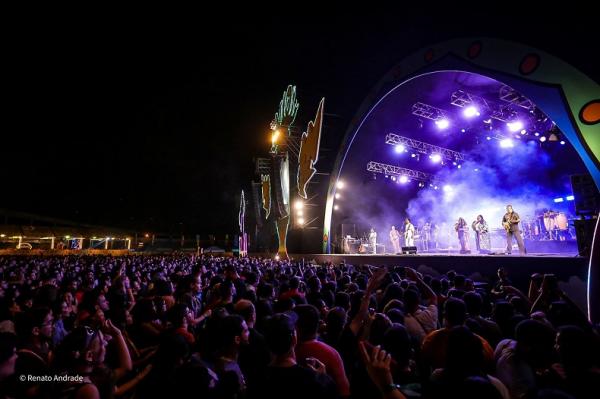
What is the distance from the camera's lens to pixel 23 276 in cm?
1088

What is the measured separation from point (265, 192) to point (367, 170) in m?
11.0

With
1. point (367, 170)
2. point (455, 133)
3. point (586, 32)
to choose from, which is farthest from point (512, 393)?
point (367, 170)

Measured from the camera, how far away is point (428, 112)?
18281mm

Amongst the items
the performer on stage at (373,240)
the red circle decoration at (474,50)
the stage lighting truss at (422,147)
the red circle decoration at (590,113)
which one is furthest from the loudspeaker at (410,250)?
the red circle decoration at (590,113)

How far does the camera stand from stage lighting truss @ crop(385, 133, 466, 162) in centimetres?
2095

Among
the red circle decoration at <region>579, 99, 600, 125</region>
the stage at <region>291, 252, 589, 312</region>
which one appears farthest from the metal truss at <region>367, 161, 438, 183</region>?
the red circle decoration at <region>579, 99, 600, 125</region>

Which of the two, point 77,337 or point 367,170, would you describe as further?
point 367,170

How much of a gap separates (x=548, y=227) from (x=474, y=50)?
1137cm

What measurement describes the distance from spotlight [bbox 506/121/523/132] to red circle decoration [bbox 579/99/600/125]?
29.7ft

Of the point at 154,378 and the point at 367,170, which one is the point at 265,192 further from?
the point at 154,378

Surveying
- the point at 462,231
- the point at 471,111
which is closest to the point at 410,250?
the point at 462,231

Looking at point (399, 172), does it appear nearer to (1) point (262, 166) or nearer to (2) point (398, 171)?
(2) point (398, 171)

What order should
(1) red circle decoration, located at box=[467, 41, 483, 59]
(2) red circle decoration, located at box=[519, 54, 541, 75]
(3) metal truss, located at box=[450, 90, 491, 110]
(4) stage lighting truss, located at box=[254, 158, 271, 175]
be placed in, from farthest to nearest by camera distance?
1. (4) stage lighting truss, located at box=[254, 158, 271, 175]
2. (3) metal truss, located at box=[450, 90, 491, 110]
3. (1) red circle decoration, located at box=[467, 41, 483, 59]
4. (2) red circle decoration, located at box=[519, 54, 541, 75]

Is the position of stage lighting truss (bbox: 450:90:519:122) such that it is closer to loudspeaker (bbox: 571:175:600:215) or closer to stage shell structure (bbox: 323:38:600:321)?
stage shell structure (bbox: 323:38:600:321)
